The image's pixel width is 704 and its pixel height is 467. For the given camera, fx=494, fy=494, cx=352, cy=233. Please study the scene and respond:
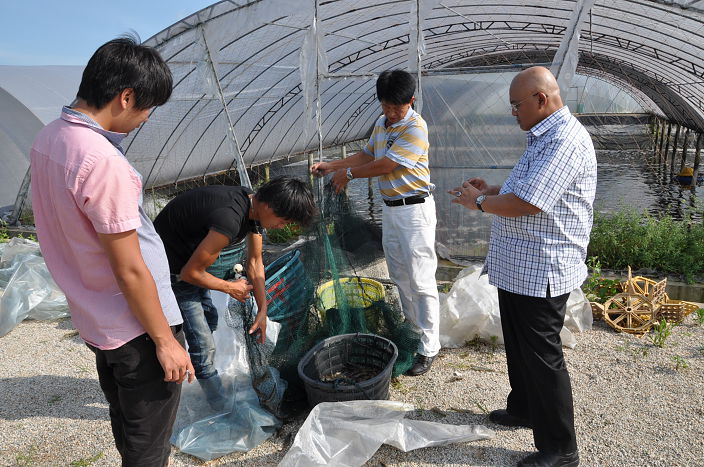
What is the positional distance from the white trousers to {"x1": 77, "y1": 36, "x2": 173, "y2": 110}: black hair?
2062 mm

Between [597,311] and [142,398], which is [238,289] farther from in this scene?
[597,311]

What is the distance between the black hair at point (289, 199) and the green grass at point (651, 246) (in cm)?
407

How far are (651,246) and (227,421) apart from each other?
4.48m

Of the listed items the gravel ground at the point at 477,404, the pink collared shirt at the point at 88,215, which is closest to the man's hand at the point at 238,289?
the pink collared shirt at the point at 88,215

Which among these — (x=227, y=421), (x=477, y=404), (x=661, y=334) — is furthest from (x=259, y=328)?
(x=661, y=334)

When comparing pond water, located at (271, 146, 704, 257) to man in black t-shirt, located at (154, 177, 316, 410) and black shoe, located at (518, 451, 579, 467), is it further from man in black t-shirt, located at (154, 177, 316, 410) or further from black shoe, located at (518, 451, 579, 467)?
black shoe, located at (518, 451, 579, 467)

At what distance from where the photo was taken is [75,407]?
122 inches

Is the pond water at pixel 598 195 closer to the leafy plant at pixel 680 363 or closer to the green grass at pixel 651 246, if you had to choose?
the green grass at pixel 651 246

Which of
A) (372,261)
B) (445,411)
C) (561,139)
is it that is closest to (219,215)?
(561,139)

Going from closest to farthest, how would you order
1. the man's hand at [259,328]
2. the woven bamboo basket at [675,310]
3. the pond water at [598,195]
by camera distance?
the man's hand at [259,328] < the woven bamboo basket at [675,310] < the pond water at [598,195]

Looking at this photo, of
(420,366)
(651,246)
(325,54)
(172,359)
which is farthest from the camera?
(651,246)

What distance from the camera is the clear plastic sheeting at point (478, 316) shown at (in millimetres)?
3697

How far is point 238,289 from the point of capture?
235 cm

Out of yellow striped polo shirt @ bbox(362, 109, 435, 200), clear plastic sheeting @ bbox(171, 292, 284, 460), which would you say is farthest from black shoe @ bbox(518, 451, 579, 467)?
yellow striped polo shirt @ bbox(362, 109, 435, 200)
